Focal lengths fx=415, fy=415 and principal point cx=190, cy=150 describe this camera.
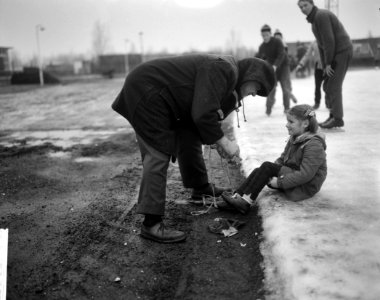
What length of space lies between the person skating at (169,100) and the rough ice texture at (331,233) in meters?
0.77

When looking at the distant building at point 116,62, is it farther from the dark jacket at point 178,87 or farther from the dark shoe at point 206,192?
the dark jacket at point 178,87

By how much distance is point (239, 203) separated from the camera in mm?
3848

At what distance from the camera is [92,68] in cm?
6925

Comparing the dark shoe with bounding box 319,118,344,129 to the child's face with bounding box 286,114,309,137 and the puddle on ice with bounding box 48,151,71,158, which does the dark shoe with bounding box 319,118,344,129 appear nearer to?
the child's face with bounding box 286,114,309,137

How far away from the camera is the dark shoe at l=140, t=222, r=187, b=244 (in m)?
3.43

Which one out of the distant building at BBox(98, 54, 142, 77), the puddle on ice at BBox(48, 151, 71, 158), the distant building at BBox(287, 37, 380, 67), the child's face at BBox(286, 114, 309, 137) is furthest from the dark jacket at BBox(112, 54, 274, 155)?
the distant building at BBox(98, 54, 142, 77)

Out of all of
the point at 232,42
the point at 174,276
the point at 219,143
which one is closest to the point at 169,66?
the point at 219,143

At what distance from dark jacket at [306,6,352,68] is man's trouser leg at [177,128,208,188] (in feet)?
11.2

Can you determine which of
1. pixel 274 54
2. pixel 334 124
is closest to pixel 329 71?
Result: pixel 334 124

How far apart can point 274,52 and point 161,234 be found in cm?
716

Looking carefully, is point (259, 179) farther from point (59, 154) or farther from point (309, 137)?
point (59, 154)

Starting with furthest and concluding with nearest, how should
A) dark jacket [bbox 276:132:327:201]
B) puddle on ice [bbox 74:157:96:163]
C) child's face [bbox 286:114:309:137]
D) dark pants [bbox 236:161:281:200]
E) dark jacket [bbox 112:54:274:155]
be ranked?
puddle on ice [bbox 74:157:96:163]
dark pants [bbox 236:161:281:200]
child's face [bbox 286:114:309:137]
dark jacket [bbox 276:132:327:201]
dark jacket [bbox 112:54:274:155]

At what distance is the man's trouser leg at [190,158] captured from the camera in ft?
13.6

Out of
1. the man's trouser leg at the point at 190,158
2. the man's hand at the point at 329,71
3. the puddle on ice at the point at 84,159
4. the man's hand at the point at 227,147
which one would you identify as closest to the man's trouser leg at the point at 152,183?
the man's hand at the point at 227,147
